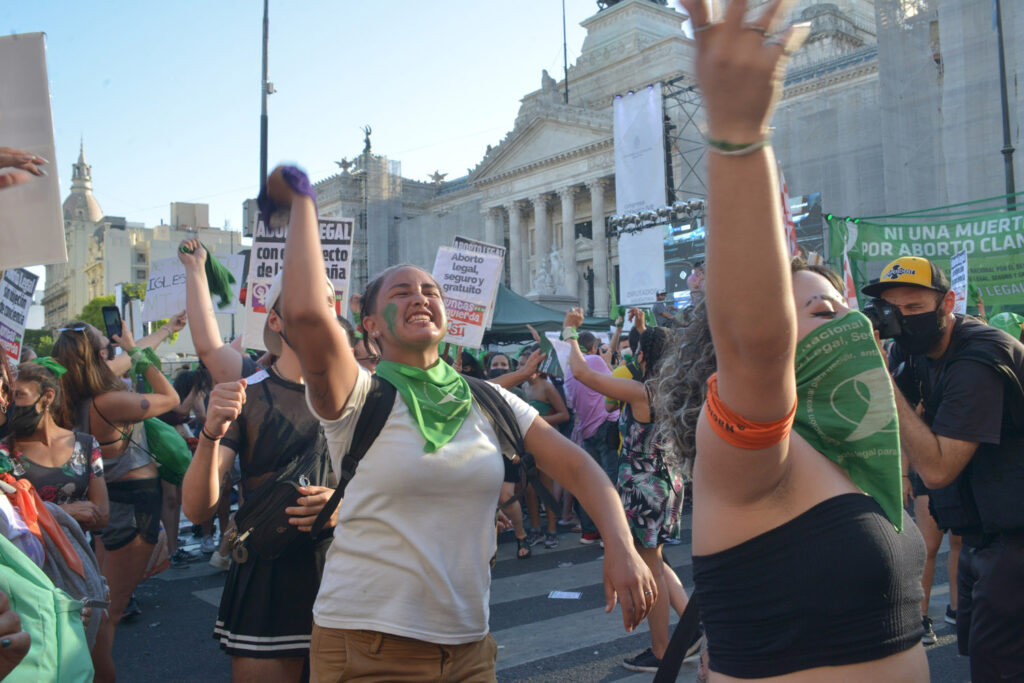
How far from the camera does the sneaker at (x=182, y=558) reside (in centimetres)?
753

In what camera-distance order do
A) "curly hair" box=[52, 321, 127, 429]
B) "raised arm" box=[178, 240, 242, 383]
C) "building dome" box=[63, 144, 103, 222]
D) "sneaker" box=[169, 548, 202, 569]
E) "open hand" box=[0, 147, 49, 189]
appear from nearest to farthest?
"open hand" box=[0, 147, 49, 189] → "raised arm" box=[178, 240, 242, 383] → "curly hair" box=[52, 321, 127, 429] → "sneaker" box=[169, 548, 202, 569] → "building dome" box=[63, 144, 103, 222]

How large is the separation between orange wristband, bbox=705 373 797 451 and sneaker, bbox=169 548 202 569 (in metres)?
7.28

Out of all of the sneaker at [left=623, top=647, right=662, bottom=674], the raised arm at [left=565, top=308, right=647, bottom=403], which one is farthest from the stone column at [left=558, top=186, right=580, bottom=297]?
the sneaker at [left=623, top=647, right=662, bottom=674]

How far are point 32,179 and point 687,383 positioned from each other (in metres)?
2.66

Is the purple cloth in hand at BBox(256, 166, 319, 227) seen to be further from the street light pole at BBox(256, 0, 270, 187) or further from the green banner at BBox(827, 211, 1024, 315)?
the street light pole at BBox(256, 0, 270, 187)

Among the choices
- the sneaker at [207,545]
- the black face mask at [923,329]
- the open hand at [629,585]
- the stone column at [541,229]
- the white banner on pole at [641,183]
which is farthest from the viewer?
the stone column at [541,229]

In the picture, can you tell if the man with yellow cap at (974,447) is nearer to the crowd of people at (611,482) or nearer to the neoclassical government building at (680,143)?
the crowd of people at (611,482)

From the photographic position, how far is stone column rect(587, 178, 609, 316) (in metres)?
39.4

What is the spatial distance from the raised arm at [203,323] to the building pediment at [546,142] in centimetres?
3764

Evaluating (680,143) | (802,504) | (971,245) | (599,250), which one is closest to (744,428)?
(802,504)

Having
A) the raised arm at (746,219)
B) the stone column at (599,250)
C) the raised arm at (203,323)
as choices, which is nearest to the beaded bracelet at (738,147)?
the raised arm at (746,219)

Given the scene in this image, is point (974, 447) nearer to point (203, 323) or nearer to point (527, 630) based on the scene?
point (203, 323)

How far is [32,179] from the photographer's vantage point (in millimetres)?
3074

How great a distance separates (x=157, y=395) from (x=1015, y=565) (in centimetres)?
410
